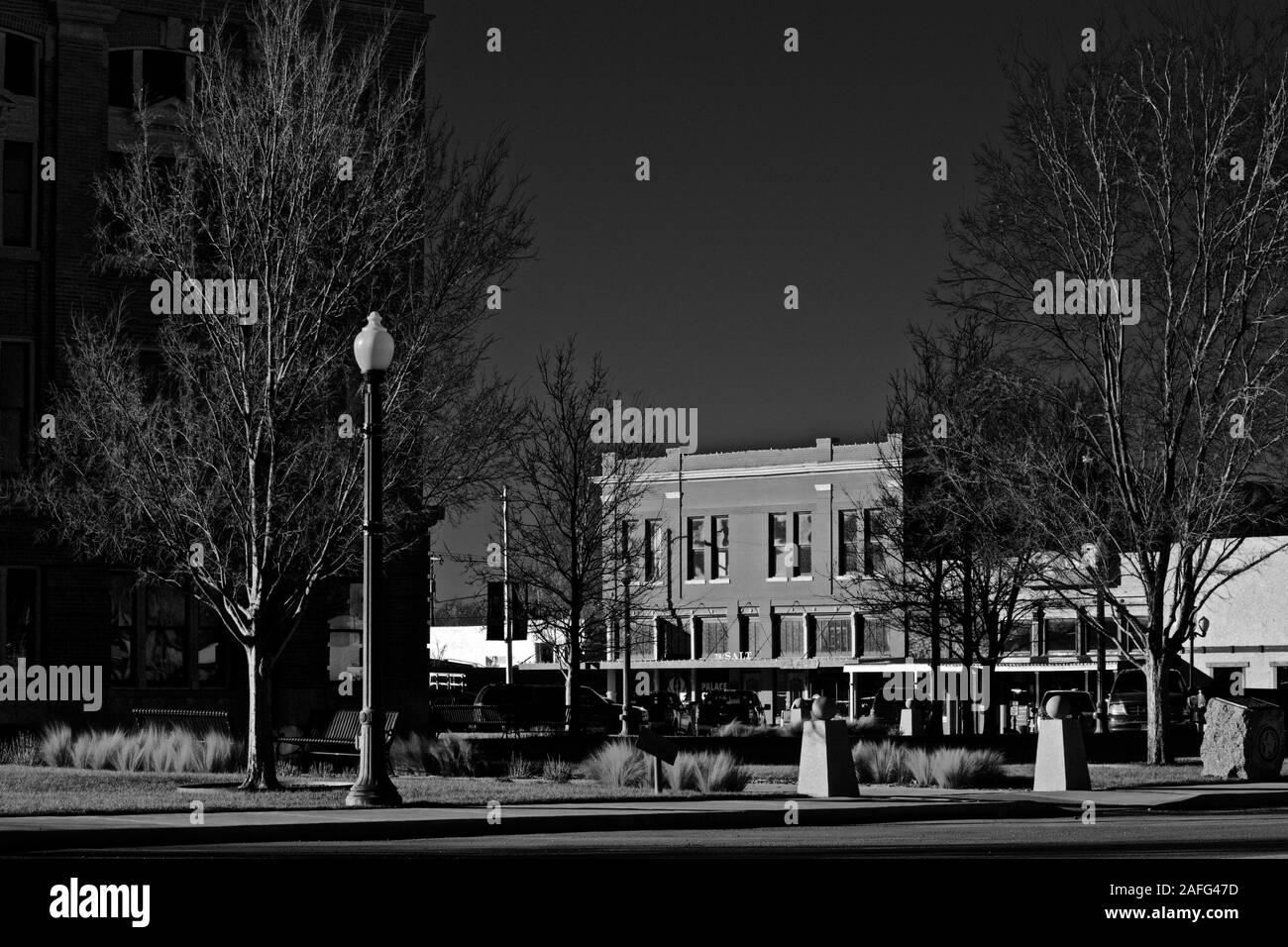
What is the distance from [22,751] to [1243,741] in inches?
757

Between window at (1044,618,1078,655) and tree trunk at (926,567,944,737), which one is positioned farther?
window at (1044,618,1078,655)

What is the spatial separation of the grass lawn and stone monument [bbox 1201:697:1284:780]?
9.85 metres

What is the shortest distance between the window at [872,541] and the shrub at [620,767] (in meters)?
15.1

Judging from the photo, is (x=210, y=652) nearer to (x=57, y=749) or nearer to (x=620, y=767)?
(x=57, y=749)

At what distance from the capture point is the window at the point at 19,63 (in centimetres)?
3288

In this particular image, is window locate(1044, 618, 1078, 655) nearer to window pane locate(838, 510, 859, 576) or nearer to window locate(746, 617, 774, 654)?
window pane locate(838, 510, 859, 576)

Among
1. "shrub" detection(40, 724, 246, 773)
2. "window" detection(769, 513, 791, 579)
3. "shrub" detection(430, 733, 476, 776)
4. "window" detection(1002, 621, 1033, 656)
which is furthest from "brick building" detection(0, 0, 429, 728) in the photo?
"window" detection(1002, 621, 1033, 656)

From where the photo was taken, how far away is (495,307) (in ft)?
79.3

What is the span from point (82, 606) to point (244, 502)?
40.3 ft

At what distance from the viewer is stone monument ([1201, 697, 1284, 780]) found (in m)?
26.1

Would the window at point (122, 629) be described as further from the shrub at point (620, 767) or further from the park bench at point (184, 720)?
the shrub at point (620, 767)

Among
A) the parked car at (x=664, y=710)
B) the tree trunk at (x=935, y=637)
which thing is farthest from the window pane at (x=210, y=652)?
the tree trunk at (x=935, y=637)
